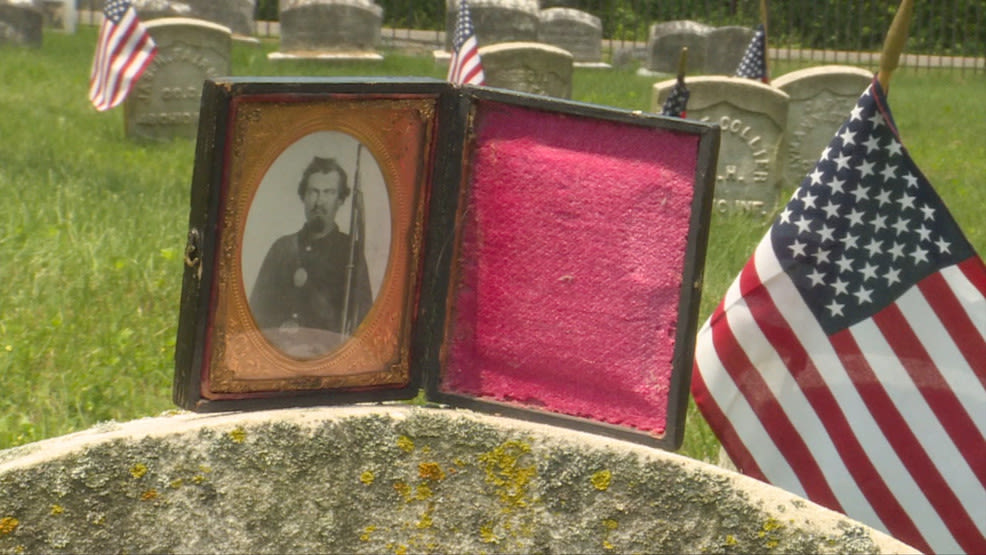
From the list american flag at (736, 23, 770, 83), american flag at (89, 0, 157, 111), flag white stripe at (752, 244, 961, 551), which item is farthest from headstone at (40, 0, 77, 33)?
flag white stripe at (752, 244, 961, 551)

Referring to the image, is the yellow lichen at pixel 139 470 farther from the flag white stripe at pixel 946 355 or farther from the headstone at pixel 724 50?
the headstone at pixel 724 50

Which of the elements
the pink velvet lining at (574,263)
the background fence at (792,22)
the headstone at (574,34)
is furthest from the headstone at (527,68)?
the pink velvet lining at (574,263)

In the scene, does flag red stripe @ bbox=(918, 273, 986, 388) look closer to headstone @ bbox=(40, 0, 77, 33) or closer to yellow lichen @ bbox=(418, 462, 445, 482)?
yellow lichen @ bbox=(418, 462, 445, 482)

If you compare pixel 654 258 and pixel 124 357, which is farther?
pixel 124 357

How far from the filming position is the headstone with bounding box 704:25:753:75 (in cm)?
1862

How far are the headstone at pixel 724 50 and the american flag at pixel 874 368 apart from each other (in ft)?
52.6

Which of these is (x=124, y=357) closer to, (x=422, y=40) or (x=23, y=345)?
(x=23, y=345)

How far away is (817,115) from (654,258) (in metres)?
8.32

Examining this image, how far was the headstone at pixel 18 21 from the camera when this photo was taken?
15391mm

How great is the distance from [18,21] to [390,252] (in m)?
14.5

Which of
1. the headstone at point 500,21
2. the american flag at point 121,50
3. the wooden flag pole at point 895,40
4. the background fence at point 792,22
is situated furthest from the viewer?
the background fence at point 792,22

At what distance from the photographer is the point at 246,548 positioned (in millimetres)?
1854

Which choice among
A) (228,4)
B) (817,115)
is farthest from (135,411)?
(228,4)

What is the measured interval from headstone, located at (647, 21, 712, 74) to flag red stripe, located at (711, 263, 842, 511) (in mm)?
15703
